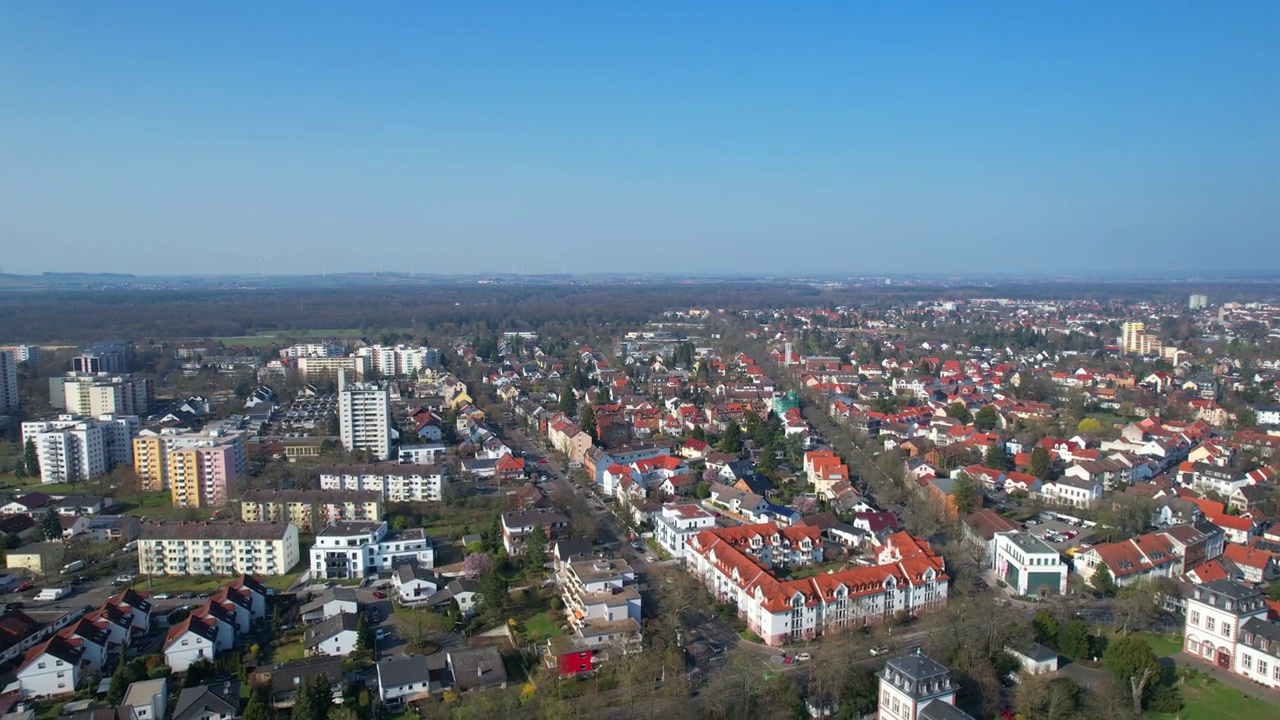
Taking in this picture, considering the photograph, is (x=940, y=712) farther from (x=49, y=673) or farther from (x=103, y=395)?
(x=103, y=395)

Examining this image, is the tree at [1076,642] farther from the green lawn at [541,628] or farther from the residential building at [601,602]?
the green lawn at [541,628]

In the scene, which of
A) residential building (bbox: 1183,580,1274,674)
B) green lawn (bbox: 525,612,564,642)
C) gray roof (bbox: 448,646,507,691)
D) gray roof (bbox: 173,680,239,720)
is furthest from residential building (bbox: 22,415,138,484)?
residential building (bbox: 1183,580,1274,674)

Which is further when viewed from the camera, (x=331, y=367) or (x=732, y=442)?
(x=331, y=367)

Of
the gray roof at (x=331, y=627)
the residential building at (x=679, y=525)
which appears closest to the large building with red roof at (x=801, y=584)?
the residential building at (x=679, y=525)

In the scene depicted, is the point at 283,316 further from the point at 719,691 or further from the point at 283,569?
the point at 719,691

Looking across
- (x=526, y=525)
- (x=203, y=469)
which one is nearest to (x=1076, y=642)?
(x=526, y=525)

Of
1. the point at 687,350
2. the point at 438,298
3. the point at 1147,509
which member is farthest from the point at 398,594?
the point at 438,298
